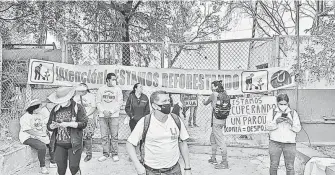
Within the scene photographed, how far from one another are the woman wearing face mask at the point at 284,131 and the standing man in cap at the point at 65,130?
9.00 feet

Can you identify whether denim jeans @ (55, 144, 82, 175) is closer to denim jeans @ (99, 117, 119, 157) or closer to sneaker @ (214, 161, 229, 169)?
denim jeans @ (99, 117, 119, 157)

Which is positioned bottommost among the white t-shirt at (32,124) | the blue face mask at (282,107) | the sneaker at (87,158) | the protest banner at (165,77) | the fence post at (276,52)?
the sneaker at (87,158)

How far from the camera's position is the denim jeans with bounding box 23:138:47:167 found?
7.07 meters

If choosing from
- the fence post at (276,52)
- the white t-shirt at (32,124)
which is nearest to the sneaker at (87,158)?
the white t-shirt at (32,124)

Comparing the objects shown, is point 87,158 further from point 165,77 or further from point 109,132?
point 165,77

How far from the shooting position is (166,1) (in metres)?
15.6

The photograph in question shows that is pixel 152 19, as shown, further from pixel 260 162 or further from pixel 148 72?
pixel 260 162

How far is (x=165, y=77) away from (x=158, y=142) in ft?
15.0

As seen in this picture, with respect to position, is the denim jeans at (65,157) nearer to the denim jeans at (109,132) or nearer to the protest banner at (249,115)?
the denim jeans at (109,132)

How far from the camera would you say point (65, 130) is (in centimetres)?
535

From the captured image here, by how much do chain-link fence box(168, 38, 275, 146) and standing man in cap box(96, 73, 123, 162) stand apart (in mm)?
1527

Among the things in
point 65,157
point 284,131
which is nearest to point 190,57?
point 284,131

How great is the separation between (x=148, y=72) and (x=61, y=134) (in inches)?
135

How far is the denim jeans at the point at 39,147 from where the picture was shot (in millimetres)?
7074
